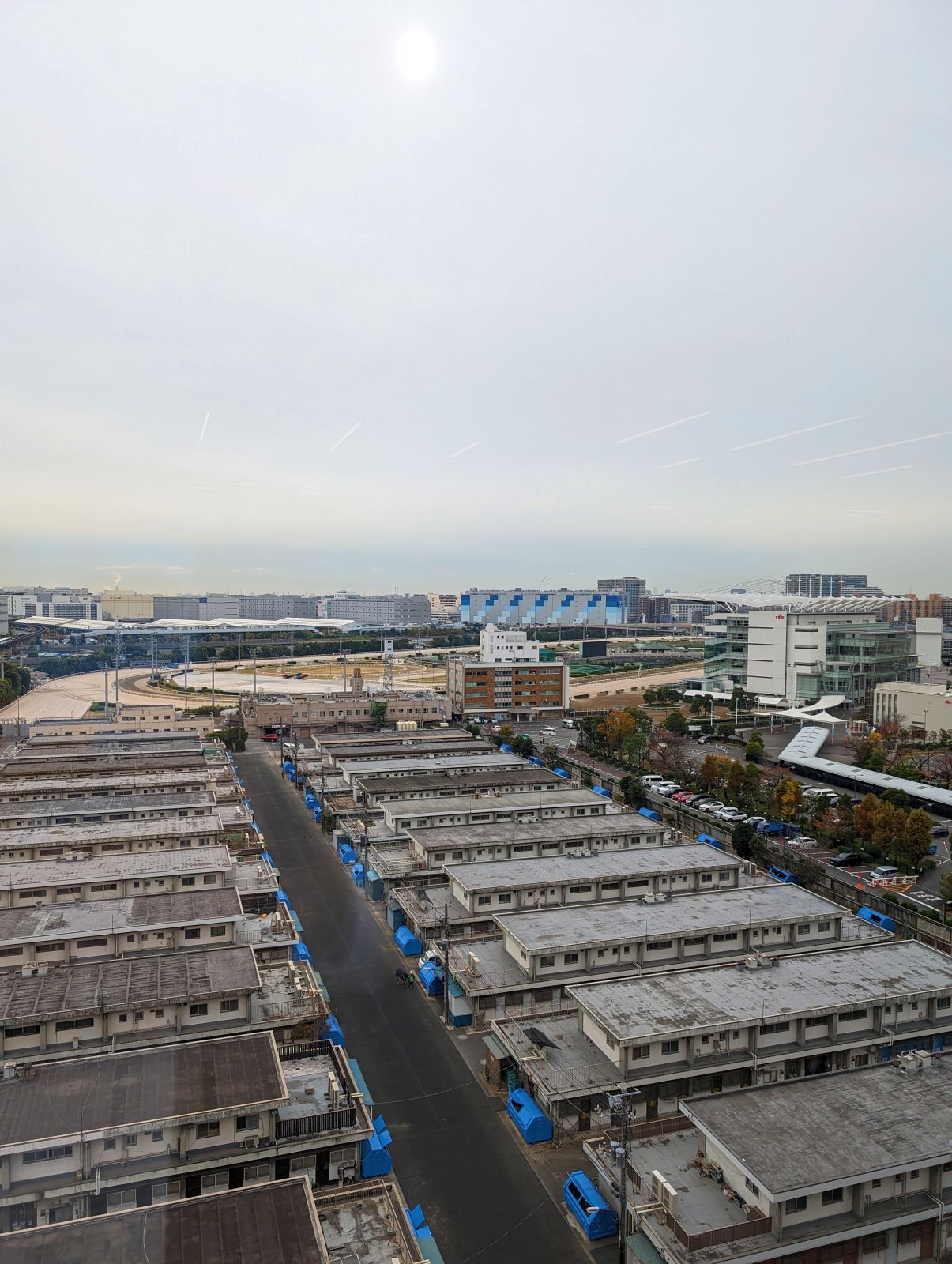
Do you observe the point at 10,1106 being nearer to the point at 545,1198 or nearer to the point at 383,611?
the point at 545,1198

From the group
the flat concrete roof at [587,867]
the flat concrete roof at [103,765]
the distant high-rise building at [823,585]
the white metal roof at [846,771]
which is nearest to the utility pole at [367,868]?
the flat concrete roof at [587,867]

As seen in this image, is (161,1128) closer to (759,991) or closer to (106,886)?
(759,991)

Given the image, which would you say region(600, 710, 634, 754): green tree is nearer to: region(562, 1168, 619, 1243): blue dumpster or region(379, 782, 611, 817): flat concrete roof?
region(379, 782, 611, 817): flat concrete roof

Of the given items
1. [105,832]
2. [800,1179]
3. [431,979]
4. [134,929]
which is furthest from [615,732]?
[800,1179]

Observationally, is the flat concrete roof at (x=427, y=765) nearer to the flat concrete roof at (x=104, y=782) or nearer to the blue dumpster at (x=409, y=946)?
the flat concrete roof at (x=104, y=782)

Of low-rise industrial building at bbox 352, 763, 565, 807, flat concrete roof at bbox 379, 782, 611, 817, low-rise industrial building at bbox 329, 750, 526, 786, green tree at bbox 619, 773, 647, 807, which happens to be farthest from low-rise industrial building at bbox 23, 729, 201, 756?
green tree at bbox 619, 773, 647, 807

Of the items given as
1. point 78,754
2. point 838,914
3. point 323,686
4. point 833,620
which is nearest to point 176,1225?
point 838,914
